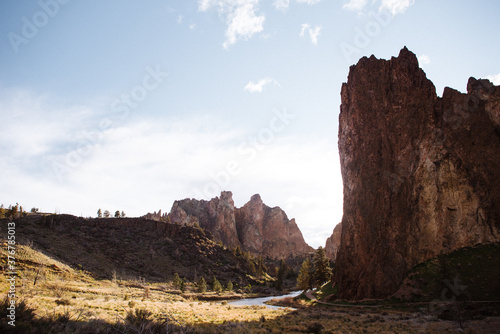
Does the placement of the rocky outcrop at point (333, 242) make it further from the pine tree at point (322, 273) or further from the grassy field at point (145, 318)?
the grassy field at point (145, 318)

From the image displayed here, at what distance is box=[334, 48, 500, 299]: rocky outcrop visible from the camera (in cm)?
4166

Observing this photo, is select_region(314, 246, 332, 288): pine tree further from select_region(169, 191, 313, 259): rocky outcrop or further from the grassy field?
select_region(169, 191, 313, 259): rocky outcrop

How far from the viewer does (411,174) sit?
47.3 m

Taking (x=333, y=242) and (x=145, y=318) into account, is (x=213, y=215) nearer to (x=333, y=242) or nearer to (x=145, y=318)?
(x=333, y=242)

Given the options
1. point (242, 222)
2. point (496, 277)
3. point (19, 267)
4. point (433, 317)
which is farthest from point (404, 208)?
point (242, 222)

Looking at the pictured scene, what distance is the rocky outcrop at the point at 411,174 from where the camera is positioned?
41656 mm

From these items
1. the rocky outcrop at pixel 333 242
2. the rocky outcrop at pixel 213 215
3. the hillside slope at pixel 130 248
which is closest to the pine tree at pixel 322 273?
the hillside slope at pixel 130 248

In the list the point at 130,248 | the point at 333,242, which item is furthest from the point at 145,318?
the point at 333,242

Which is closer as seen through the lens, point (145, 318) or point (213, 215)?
point (145, 318)

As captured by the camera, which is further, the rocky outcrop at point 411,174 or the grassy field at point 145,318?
the rocky outcrop at point 411,174

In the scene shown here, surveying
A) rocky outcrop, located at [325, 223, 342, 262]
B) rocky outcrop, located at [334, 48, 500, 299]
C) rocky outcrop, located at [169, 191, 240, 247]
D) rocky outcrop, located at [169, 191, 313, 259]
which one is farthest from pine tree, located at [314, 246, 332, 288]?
rocky outcrop, located at [169, 191, 240, 247]

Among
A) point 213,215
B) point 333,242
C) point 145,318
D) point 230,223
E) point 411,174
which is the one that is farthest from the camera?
point 230,223

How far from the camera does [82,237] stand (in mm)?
82312

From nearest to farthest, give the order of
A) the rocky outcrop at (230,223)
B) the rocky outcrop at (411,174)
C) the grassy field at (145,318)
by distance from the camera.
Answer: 1. the grassy field at (145,318)
2. the rocky outcrop at (411,174)
3. the rocky outcrop at (230,223)
